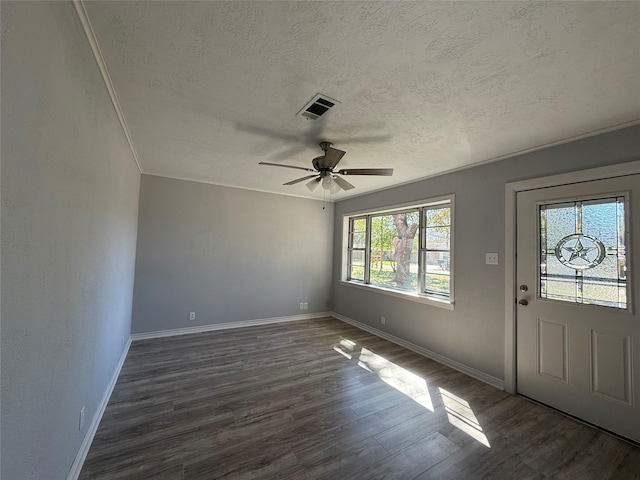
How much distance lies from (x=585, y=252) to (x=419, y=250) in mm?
1893

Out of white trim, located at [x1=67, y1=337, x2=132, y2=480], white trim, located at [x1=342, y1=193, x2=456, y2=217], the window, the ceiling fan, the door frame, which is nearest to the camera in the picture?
white trim, located at [x1=67, y1=337, x2=132, y2=480]

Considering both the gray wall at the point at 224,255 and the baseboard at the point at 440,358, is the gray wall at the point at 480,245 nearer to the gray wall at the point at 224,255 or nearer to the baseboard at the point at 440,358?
the baseboard at the point at 440,358

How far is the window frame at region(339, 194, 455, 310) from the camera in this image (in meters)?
3.46

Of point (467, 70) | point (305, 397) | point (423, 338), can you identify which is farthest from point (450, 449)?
point (467, 70)

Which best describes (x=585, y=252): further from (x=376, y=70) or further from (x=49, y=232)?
(x=49, y=232)

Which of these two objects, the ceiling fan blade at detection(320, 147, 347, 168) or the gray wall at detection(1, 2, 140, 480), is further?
the ceiling fan blade at detection(320, 147, 347, 168)

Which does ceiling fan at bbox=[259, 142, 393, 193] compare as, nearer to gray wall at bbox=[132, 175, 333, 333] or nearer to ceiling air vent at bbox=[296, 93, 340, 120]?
ceiling air vent at bbox=[296, 93, 340, 120]

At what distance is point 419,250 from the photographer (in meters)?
4.03

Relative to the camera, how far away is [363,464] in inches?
69.9

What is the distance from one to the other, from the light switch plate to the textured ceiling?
1178 mm

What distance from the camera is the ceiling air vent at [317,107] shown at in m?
1.92

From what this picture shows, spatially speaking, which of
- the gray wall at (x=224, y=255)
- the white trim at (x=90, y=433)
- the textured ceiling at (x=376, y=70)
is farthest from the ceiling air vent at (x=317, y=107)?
the gray wall at (x=224, y=255)

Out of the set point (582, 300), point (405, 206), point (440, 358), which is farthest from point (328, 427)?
point (405, 206)

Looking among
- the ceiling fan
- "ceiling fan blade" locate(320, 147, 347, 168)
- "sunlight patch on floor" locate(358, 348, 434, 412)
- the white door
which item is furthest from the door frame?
"ceiling fan blade" locate(320, 147, 347, 168)
